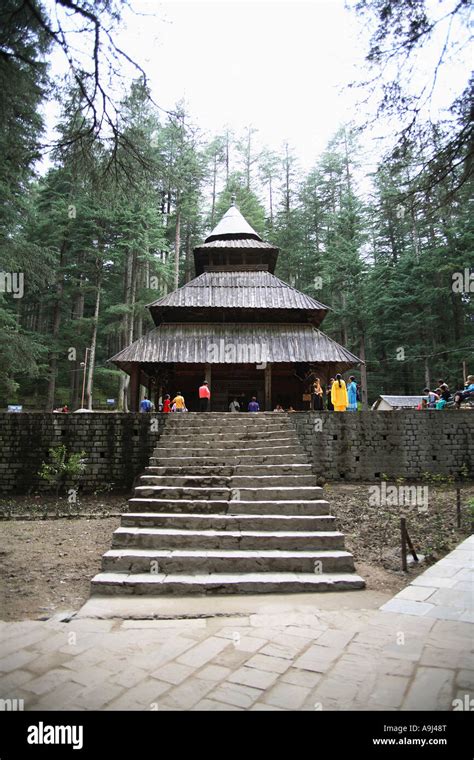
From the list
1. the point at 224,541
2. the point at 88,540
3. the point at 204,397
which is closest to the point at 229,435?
the point at 88,540

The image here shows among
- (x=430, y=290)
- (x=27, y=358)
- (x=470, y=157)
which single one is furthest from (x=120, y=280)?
(x=470, y=157)

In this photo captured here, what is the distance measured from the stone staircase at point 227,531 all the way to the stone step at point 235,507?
15mm

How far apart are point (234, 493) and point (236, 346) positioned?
8.96 metres

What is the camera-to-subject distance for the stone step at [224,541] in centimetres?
566

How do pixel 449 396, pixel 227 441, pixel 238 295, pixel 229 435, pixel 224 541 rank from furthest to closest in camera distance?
pixel 238 295 < pixel 449 396 < pixel 229 435 < pixel 227 441 < pixel 224 541

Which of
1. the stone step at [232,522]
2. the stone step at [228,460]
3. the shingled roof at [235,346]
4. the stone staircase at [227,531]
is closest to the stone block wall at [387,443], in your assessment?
the stone staircase at [227,531]

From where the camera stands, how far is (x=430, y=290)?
81.5ft

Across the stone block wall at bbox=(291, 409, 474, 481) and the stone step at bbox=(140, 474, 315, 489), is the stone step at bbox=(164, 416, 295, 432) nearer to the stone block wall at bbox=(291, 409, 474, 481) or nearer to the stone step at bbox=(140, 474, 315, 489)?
the stone block wall at bbox=(291, 409, 474, 481)

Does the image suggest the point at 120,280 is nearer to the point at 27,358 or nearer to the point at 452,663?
the point at 27,358

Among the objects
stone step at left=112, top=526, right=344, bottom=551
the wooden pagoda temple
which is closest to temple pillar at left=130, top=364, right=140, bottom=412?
the wooden pagoda temple

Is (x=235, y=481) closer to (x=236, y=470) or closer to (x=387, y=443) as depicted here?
(x=236, y=470)

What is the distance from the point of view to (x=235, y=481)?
7.23 meters

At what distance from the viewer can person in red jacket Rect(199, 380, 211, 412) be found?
1346cm

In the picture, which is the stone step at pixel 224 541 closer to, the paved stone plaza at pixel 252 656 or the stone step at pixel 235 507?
the stone step at pixel 235 507
